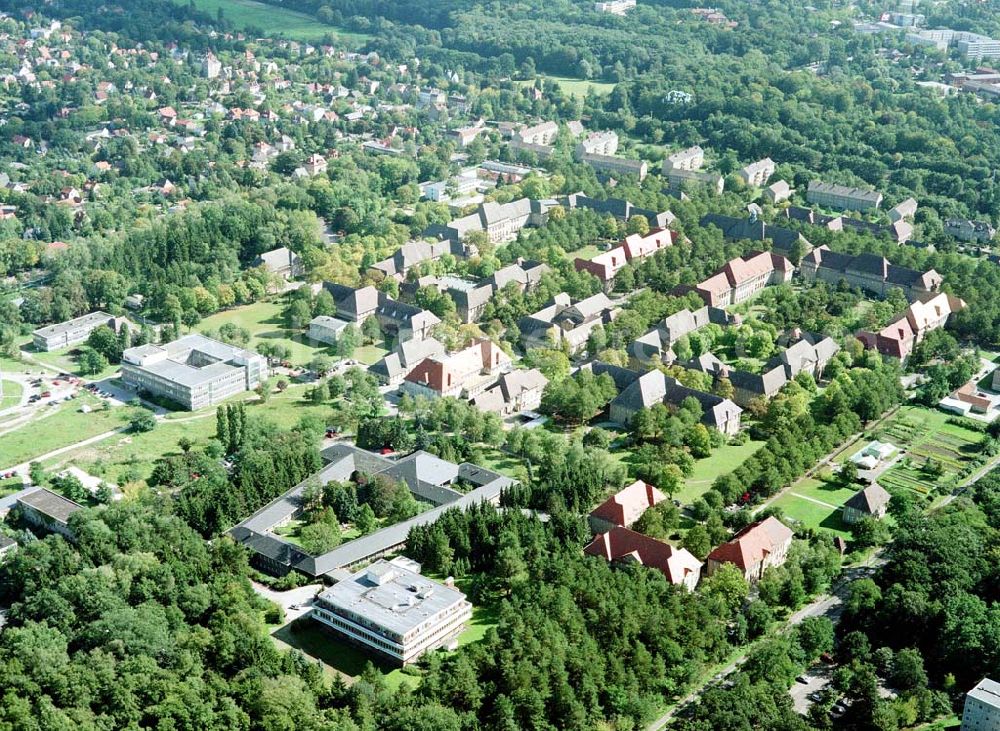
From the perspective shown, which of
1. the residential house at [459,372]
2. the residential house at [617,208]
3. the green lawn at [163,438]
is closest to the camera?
the green lawn at [163,438]

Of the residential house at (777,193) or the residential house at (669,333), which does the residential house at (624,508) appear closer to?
the residential house at (669,333)

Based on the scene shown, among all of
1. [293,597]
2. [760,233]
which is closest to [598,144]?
[760,233]

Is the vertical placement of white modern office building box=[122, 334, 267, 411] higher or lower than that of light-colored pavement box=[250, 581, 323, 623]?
higher

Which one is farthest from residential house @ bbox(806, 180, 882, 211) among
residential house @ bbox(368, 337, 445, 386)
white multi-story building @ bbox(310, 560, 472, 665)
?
white multi-story building @ bbox(310, 560, 472, 665)

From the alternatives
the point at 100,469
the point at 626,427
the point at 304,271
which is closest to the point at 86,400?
the point at 100,469

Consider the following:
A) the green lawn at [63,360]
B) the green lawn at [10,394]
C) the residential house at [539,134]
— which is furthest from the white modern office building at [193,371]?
the residential house at [539,134]

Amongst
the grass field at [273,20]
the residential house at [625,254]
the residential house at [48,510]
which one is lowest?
the residential house at [48,510]

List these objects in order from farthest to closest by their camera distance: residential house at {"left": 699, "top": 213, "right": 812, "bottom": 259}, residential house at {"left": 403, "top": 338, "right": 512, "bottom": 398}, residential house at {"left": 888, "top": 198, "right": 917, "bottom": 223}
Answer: residential house at {"left": 888, "top": 198, "right": 917, "bottom": 223} < residential house at {"left": 699, "top": 213, "right": 812, "bottom": 259} < residential house at {"left": 403, "top": 338, "right": 512, "bottom": 398}

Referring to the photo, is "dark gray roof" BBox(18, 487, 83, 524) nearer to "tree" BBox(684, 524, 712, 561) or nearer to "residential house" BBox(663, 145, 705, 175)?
"tree" BBox(684, 524, 712, 561)
